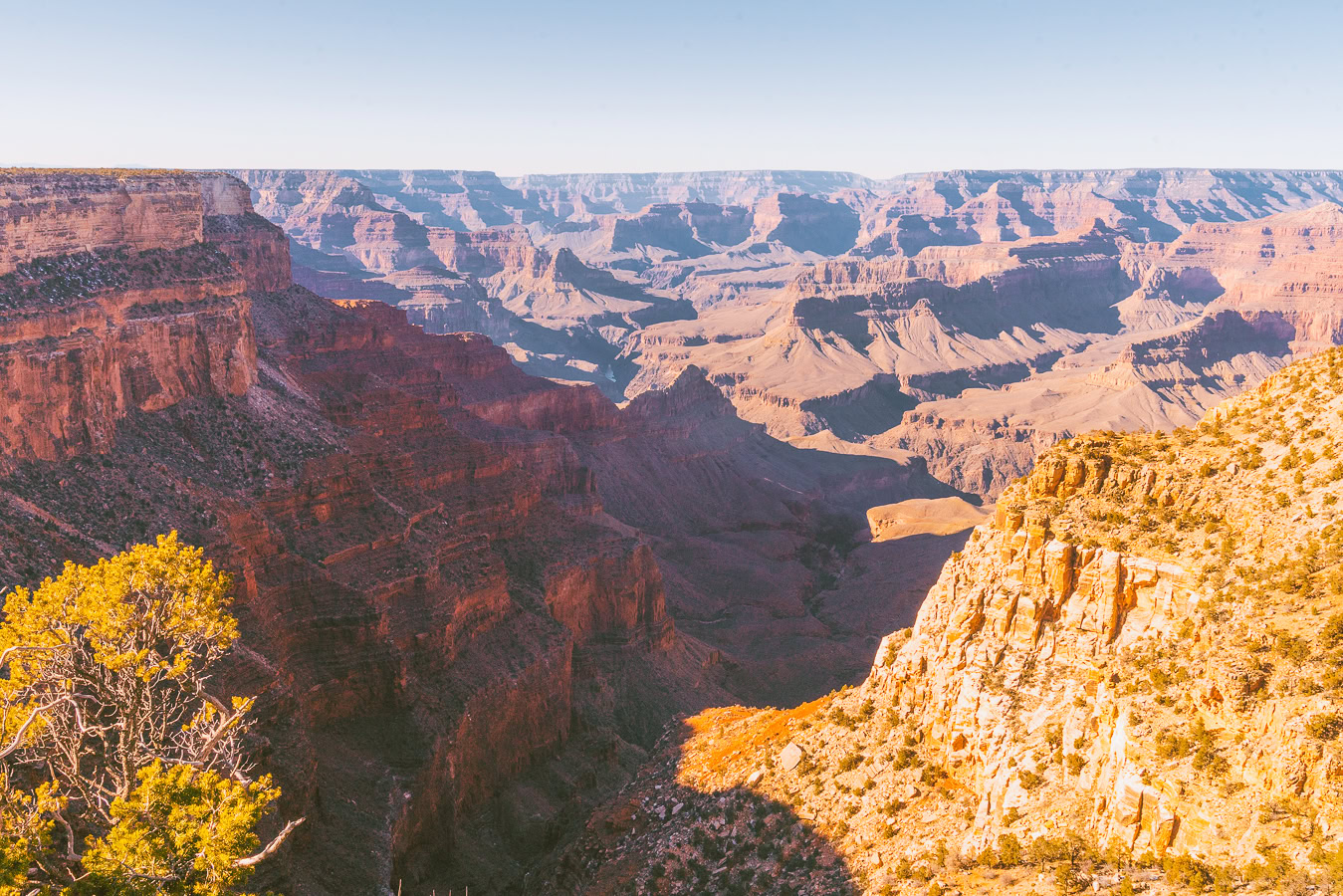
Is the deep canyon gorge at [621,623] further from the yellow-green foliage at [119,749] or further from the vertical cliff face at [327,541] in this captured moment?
the yellow-green foliage at [119,749]

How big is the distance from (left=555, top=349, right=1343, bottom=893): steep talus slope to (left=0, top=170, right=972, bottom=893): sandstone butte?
53.4 feet

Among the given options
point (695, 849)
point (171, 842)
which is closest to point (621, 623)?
point (695, 849)

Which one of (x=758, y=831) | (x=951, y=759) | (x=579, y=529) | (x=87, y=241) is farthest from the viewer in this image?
(x=579, y=529)

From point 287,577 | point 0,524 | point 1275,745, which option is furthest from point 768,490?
point 1275,745

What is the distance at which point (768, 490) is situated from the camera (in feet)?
443

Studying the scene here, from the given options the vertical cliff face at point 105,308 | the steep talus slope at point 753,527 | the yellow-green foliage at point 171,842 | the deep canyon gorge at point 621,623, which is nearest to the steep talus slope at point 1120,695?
the deep canyon gorge at point 621,623

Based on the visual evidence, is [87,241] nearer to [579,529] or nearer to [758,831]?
[579,529]

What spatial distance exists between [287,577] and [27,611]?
25206 mm

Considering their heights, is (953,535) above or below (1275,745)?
below

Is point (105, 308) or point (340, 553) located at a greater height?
point (105, 308)

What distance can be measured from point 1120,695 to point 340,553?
127 ft

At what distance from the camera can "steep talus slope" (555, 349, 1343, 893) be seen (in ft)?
71.1

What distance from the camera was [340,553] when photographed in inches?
2074

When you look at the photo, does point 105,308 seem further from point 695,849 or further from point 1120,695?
point 1120,695
